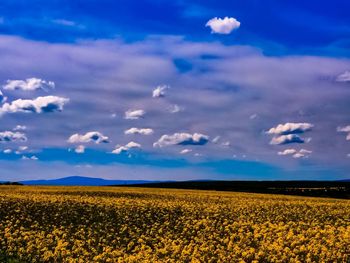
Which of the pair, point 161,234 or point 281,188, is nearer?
point 161,234

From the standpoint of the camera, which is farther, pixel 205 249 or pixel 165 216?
pixel 165 216

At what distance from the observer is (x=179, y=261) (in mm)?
13531

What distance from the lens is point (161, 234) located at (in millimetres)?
19531

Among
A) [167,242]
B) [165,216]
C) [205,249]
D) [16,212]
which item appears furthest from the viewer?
[16,212]

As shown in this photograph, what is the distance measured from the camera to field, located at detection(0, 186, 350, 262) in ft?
47.3

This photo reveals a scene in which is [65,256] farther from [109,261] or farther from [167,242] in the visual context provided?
[167,242]

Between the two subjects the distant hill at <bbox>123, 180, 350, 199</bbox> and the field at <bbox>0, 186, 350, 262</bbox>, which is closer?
the field at <bbox>0, 186, 350, 262</bbox>

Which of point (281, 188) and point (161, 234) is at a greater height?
point (281, 188)

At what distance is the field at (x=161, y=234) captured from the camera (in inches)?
568

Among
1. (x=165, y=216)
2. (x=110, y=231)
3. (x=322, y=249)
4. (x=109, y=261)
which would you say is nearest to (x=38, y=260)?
(x=109, y=261)

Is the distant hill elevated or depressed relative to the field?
elevated

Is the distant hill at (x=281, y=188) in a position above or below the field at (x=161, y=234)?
above

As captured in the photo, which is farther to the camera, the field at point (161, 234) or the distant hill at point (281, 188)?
the distant hill at point (281, 188)

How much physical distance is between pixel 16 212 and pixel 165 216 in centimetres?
827
